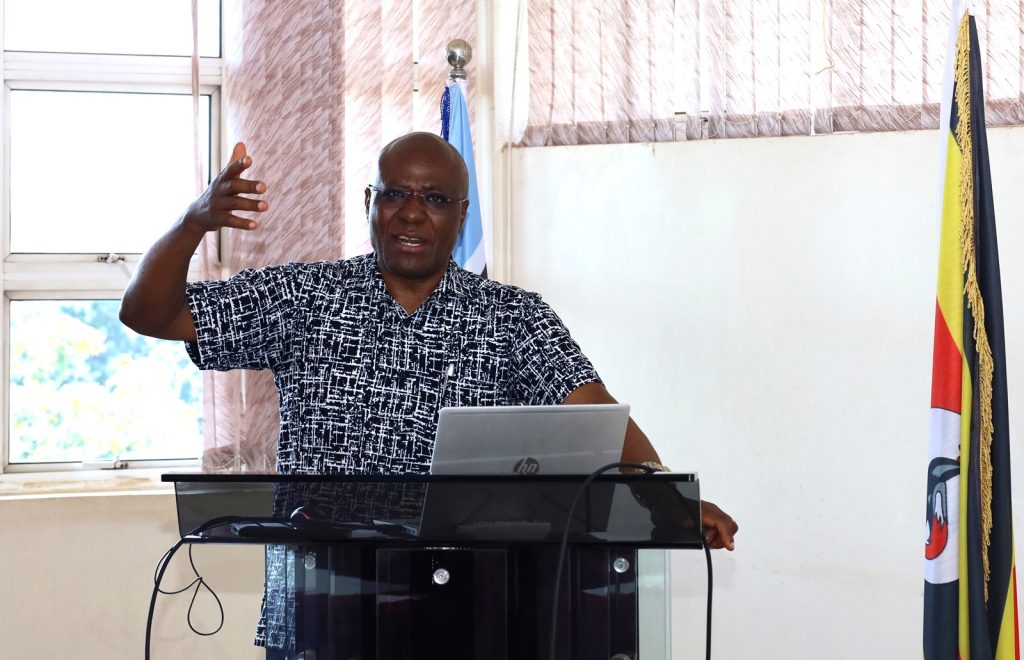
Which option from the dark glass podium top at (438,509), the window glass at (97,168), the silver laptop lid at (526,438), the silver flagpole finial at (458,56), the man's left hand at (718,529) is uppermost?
the silver flagpole finial at (458,56)

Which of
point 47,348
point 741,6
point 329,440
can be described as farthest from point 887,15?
point 47,348

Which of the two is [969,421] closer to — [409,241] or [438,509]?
[409,241]

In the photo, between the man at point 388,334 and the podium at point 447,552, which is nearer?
the podium at point 447,552

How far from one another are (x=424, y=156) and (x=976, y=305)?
115cm

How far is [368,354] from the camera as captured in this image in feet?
5.58

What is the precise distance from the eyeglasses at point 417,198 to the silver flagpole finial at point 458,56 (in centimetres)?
120

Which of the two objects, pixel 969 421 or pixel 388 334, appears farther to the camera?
pixel 969 421

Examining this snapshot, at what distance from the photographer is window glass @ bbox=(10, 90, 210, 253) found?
298 centimetres

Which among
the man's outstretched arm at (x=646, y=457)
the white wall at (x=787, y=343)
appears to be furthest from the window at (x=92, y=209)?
the man's outstretched arm at (x=646, y=457)

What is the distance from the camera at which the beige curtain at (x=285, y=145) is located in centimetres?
275

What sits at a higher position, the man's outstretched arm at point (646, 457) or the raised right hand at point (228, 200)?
the raised right hand at point (228, 200)

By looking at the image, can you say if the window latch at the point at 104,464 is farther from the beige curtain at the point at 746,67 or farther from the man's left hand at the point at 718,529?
the man's left hand at the point at 718,529

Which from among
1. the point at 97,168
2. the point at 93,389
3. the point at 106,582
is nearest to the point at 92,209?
the point at 97,168

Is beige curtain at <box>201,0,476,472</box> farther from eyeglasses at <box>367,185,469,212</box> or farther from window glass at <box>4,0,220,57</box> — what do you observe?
eyeglasses at <box>367,185,469,212</box>
